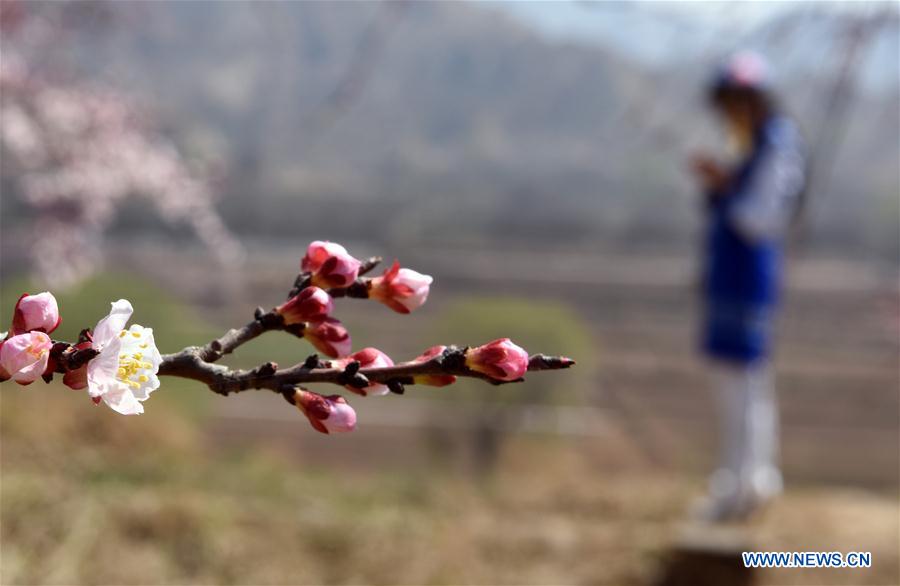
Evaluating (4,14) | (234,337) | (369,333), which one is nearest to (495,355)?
(234,337)

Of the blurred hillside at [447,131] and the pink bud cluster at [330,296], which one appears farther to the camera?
the blurred hillside at [447,131]

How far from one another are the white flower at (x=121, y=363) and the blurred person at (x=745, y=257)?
122 cm

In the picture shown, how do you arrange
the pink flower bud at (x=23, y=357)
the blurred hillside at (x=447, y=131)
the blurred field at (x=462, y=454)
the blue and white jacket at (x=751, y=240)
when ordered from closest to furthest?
the pink flower bud at (x=23, y=357) < the blurred field at (x=462, y=454) < the blue and white jacket at (x=751, y=240) < the blurred hillside at (x=447, y=131)

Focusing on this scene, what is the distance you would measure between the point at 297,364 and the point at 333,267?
0.14 ft

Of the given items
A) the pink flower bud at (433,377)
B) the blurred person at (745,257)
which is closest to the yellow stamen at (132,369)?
the pink flower bud at (433,377)

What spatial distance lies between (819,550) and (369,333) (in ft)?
6.26

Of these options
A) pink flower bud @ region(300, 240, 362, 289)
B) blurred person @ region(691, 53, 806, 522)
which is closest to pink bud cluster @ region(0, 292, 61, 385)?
pink flower bud @ region(300, 240, 362, 289)

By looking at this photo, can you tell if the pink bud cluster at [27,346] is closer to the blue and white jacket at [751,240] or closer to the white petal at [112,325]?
the white petal at [112,325]

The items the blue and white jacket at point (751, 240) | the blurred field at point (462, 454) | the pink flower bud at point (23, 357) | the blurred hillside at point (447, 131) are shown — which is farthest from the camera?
the blurred hillside at point (447, 131)

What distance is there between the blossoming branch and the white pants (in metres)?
1.19

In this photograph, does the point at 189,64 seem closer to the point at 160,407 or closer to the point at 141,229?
the point at 141,229

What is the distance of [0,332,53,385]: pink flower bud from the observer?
31 cm

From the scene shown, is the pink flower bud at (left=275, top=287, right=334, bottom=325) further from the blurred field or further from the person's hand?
the person's hand

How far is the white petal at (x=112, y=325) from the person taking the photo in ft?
1.04
